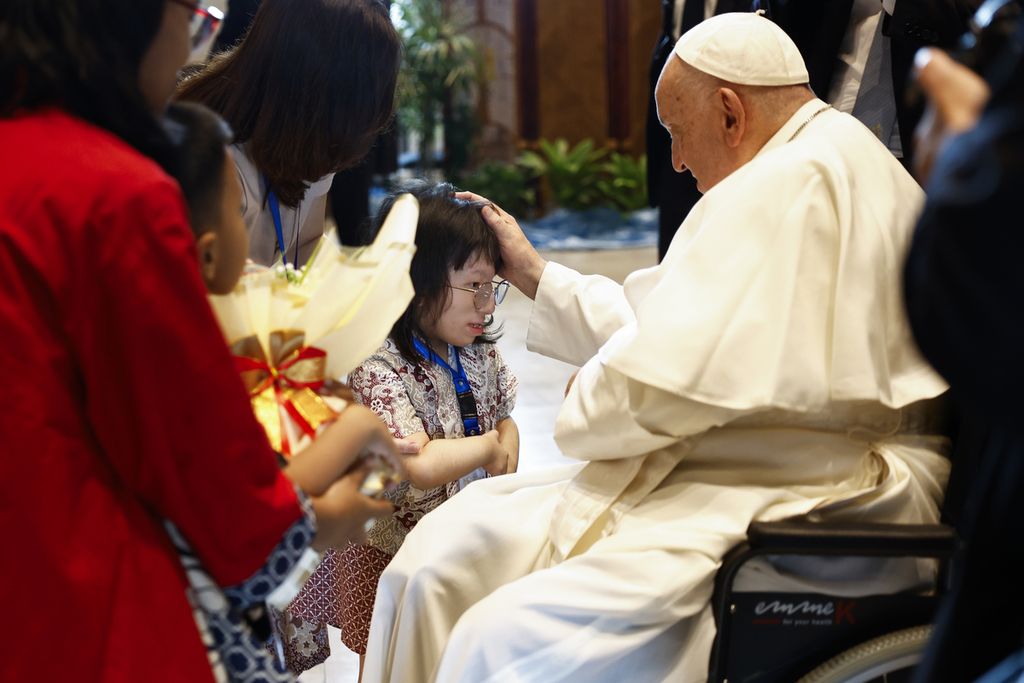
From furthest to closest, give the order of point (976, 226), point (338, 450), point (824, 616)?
point (824, 616), point (338, 450), point (976, 226)

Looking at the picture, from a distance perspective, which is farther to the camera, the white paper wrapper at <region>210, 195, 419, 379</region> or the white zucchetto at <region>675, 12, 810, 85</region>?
the white zucchetto at <region>675, 12, 810, 85</region>

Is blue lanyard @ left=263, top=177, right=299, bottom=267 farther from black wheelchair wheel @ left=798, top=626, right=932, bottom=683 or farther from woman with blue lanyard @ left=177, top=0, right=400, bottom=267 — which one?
black wheelchair wheel @ left=798, top=626, right=932, bottom=683

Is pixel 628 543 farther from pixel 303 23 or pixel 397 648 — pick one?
pixel 303 23

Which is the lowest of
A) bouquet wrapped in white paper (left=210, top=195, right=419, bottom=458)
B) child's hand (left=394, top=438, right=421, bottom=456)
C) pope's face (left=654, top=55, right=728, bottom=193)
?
child's hand (left=394, top=438, right=421, bottom=456)

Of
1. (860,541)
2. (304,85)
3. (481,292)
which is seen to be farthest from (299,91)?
(860,541)

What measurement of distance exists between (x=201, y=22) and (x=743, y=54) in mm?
1133

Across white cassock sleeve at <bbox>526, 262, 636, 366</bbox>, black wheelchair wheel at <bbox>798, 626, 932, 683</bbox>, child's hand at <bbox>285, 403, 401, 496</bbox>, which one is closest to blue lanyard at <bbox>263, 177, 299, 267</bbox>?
white cassock sleeve at <bbox>526, 262, 636, 366</bbox>

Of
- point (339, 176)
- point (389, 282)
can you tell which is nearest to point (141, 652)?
point (389, 282)

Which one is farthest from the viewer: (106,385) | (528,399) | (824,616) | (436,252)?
(528,399)

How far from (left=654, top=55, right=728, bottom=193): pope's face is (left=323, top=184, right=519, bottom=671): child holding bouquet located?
0.51 m

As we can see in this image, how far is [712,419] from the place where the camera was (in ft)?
6.39

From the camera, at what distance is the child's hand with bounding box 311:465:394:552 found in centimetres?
139

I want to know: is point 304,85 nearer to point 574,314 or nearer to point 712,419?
point 574,314

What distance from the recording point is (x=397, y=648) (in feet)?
6.93
